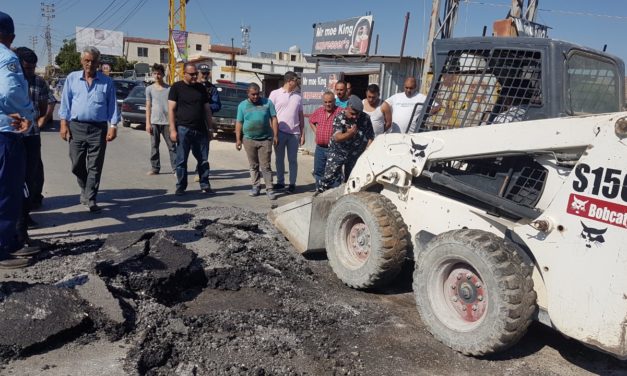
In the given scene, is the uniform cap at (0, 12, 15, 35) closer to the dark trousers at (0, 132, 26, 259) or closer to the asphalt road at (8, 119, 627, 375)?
the dark trousers at (0, 132, 26, 259)

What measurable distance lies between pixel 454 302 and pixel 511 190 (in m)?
0.92

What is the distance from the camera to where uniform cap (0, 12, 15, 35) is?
4391mm

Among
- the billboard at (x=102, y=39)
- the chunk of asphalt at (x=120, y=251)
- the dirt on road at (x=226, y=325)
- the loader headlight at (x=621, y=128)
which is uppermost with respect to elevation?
the billboard at (x=102, y=39)

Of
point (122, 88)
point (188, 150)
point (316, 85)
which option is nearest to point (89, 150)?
point (188, 150)

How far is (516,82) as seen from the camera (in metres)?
3.89

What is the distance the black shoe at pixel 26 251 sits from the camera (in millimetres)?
4762

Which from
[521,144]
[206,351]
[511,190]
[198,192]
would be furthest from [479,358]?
[198,192]

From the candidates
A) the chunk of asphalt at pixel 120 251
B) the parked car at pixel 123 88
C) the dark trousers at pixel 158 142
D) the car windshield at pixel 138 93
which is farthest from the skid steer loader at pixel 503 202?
the parked car at pixel 123 88

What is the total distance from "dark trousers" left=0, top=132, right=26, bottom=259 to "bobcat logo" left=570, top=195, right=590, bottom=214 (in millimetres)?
4449

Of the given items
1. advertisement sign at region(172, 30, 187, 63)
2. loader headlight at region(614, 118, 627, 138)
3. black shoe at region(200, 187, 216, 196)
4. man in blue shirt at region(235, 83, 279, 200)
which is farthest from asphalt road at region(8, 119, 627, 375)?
advertisement sign at region(172, 30, 187, 63)

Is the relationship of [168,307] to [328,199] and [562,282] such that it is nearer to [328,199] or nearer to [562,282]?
[328,199]

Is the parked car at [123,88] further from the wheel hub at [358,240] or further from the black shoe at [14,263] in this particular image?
the wheel hub at [358,240]

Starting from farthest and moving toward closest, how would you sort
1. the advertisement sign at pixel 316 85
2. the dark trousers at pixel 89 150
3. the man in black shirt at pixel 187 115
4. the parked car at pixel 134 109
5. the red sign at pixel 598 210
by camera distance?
the parked car at pixel 134 109
the advertisement sign at pixel 316 85
the man in black shirt at pixel 187 115
the dark trousers at pixel 89 150
the red sign at pixel 598 210

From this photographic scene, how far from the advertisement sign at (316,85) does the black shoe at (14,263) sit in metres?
10.1
